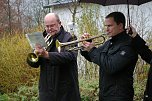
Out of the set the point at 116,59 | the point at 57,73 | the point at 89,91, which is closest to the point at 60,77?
the point at 57,73

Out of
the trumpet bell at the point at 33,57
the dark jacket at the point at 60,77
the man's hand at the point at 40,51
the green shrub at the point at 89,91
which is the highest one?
the man's hand at the point at 40,51

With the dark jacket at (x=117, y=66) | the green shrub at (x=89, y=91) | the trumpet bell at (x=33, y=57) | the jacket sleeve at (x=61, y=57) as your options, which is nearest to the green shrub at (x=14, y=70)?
the green shrub at (x=89, y=91)

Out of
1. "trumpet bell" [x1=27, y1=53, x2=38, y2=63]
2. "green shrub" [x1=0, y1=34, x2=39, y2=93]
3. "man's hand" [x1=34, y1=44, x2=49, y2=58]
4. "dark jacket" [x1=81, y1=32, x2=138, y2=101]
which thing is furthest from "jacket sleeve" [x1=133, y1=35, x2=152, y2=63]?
"green shrub" [x1=0, y1=34, x2=39, y2=93]

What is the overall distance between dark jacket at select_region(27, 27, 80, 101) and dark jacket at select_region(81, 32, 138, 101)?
51cm

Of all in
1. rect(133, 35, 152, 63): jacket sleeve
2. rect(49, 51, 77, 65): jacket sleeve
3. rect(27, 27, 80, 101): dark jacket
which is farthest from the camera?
rect(27, 27, 80, 101): dark jacket

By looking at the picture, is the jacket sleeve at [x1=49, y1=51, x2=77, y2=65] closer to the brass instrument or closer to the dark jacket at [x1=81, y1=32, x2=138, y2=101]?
the brass instrument

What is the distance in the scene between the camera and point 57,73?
398 cm

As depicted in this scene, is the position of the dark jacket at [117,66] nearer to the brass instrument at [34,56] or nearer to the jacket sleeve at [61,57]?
the jacket sleeve at [61,57]

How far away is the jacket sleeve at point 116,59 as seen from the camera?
134 inches

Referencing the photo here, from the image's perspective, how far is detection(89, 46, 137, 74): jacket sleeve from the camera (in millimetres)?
3393

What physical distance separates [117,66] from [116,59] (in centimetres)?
8

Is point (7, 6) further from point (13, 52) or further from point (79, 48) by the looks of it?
point (79, 48)

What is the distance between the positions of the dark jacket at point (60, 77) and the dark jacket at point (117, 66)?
509 mm

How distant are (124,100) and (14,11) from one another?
23.0m
